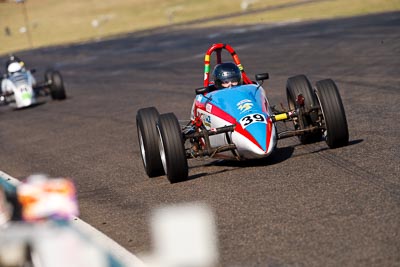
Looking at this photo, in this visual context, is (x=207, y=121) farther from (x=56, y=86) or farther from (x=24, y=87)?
(x=56, y=86)

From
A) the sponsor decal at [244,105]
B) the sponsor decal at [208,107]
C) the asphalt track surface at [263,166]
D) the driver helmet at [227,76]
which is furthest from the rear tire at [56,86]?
the sponsor decal at [244,105]

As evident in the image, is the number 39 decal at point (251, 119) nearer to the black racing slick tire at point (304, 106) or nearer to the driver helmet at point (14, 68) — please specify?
the black racing slick tire at point (304, 106)

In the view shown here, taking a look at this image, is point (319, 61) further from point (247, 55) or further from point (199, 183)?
point (199, 183)

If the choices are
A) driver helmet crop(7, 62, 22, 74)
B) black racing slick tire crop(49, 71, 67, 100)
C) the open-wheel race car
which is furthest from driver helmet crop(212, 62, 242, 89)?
driver helmet crop(7, 62, 22, 74)

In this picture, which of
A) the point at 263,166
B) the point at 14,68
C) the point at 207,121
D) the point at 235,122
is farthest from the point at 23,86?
the point at 263,166

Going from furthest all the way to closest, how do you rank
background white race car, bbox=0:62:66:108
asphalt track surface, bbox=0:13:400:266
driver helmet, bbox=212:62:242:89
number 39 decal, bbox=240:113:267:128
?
background white race car, bbox=0:62:66:108, driver helmet, bbox=212:62:242:89, number 39 decal, bbox=240:113:267:128, asphalt track surface, bbox=0:13:400:266

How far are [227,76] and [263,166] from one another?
5.32 feet

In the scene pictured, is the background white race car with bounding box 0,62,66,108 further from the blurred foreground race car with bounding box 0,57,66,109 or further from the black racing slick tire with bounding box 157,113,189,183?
the black racing slick tire with bounding box 157,113,189,183

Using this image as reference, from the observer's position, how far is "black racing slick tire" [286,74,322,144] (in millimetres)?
11453

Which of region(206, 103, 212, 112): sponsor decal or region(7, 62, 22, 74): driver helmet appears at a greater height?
region(206, 103, 212, 112): sponsor decal

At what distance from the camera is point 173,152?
10430 millimetres

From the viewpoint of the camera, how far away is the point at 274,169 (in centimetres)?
1052

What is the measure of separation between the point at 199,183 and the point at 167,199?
2.39 ft

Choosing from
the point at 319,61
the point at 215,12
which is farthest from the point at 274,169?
the point at 215,12
